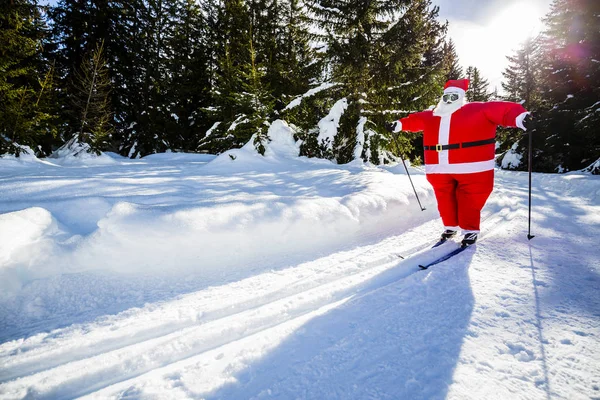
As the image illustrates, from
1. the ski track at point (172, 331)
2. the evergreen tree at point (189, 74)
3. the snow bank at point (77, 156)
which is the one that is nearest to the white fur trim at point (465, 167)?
the ski track at point (172, 331)

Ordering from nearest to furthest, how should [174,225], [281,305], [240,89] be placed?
[281,305] → [174,225] → [240,89]

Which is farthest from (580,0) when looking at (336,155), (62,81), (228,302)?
(62,81)

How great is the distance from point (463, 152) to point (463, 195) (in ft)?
1.66

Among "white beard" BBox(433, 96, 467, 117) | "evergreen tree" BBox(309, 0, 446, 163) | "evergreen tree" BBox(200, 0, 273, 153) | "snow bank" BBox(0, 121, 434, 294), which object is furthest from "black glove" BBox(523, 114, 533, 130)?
"evergreen tree" BBox(200, 0, 273, 153)

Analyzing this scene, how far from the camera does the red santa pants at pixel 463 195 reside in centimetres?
306

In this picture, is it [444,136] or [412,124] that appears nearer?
[444,136]

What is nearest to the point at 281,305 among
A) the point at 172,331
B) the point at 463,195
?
the point at 172,331

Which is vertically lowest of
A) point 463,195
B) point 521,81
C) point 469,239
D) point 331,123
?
point 469,239

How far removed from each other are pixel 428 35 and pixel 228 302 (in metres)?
10.2

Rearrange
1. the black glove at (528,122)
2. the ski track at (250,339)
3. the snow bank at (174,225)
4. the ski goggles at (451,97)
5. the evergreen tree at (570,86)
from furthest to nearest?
the evergreen tree at (570,86)
the ski goggles at (451,97)
the black glove at (528,122)
the snow bank at (174,225)
the ski track at (250,339)

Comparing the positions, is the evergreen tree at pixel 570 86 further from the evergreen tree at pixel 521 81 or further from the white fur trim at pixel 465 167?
the white fur trim at pixel 465 167

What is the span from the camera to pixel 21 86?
10141mm

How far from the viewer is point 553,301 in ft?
6.15

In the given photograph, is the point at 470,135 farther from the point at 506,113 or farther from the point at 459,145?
the point at 506,113
